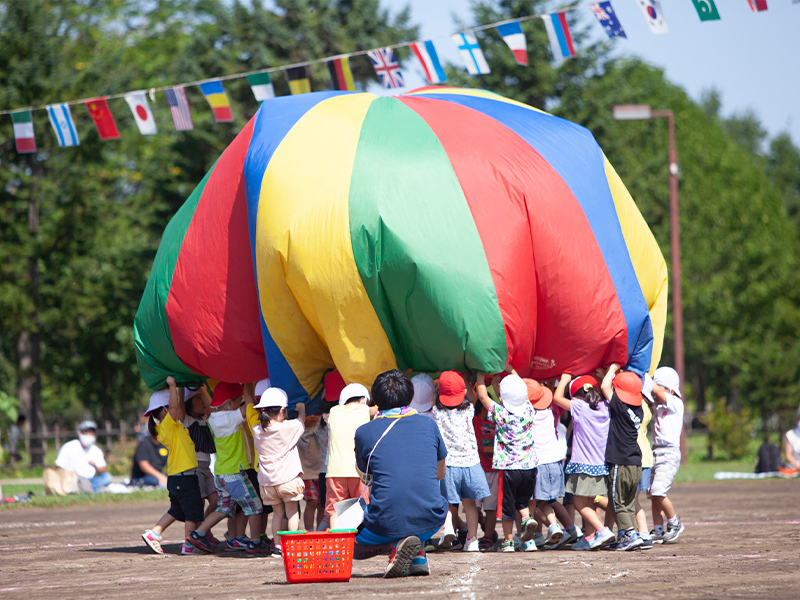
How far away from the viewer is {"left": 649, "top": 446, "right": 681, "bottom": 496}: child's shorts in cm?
891

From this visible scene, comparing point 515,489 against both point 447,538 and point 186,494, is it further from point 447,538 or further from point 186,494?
point 186,494

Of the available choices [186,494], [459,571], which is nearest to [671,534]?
[459,571]

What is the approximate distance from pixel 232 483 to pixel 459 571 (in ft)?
8.78

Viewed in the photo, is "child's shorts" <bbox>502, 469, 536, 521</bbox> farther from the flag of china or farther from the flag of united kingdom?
the flag of china

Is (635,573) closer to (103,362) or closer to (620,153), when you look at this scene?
(103,362)

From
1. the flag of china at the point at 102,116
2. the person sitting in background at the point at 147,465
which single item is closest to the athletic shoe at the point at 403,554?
the flag of china at the point at 102,116

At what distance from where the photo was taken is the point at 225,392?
9234 mm

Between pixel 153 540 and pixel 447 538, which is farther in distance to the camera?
pixel 153 540

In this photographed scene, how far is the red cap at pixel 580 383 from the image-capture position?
8.67 meters

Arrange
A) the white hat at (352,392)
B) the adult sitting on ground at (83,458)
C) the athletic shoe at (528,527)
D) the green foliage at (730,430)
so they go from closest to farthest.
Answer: the white hat at (352,392), the athletic shoe at (528,527), the adult sitting on ground at (83,458), the green foliage at (730,430)

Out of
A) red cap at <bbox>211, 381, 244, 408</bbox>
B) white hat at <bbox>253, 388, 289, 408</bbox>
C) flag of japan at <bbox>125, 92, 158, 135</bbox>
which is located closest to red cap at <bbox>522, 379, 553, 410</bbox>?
white hat at <bbox>253, 388, 289, 408</bbox>

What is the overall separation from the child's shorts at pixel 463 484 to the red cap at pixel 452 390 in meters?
0.58

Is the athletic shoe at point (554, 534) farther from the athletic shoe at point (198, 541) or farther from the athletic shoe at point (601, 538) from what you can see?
the athletic shoe at point (198, 541)

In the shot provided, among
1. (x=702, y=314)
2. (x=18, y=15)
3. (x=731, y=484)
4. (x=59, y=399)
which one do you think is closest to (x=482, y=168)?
(x=731, y=484)
